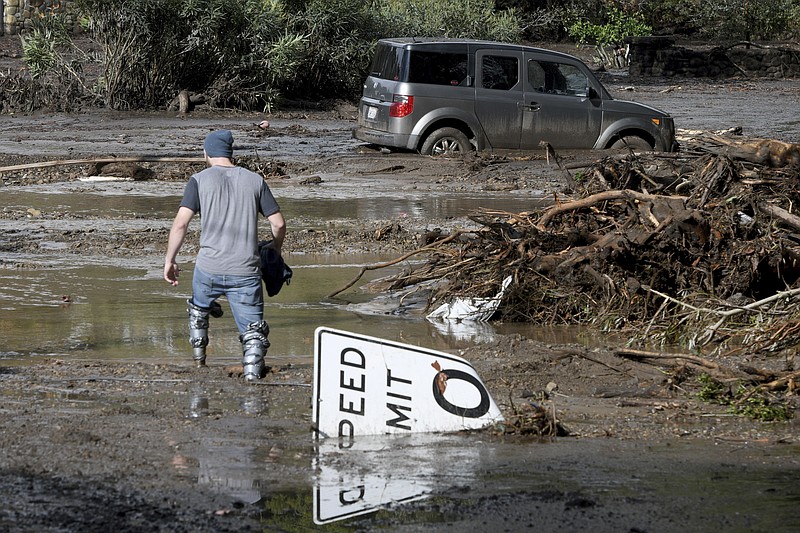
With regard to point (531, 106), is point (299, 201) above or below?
below

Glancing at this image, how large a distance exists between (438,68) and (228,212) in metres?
11.8

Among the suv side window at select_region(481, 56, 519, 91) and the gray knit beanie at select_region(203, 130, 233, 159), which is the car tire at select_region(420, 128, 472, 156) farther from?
the gray knit beanie at select_region(203, 130, 233, 159)

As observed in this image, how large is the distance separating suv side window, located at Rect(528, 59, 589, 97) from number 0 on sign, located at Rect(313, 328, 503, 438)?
13.7 meters

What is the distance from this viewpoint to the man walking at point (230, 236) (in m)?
7.57

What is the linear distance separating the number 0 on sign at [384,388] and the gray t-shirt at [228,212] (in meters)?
1.63

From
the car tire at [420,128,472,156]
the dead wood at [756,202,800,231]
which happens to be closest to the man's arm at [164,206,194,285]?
the dead wood at [756,202,800,231]

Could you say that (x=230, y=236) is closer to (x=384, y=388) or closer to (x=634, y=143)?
(x=384, y=388)

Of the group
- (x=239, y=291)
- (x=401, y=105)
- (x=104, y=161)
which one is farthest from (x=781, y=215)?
(x=104, y=161)

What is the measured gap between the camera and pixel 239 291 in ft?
25.2

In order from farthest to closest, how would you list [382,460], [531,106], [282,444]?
[531,106] < [282,444] < [382,460]

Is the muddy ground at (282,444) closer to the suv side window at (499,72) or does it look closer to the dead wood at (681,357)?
the dead wood at (681,357)

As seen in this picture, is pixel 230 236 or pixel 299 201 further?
pixel 299 201

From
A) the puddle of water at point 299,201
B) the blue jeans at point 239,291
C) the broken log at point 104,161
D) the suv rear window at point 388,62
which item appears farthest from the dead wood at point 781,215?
the broken log at point 104,161

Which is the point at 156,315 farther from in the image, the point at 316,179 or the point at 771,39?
the point at 771,39
